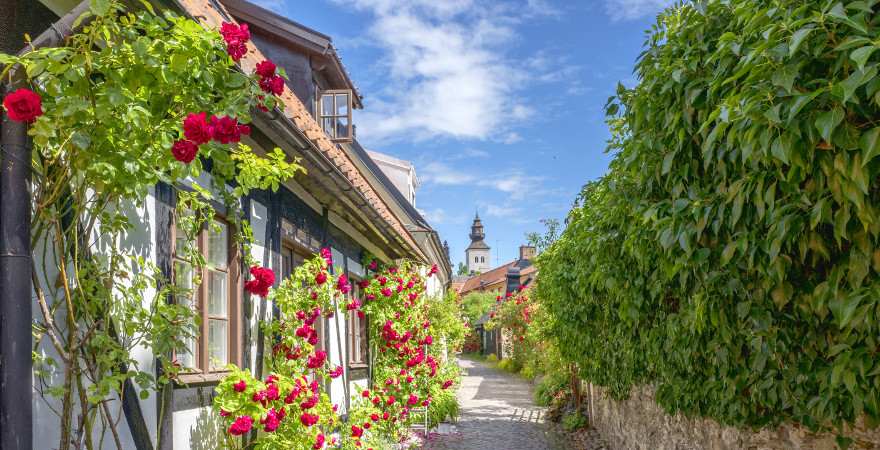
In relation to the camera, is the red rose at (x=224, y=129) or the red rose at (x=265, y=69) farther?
the red rose at (x=265, y=69)

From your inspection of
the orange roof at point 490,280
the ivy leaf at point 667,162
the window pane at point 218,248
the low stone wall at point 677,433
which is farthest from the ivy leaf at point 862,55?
Result: the orange roof at point 490,280

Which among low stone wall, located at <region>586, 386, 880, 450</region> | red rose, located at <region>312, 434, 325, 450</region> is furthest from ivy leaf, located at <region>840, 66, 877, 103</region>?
red rose, located at <region>312, 434, 325, 450</region>

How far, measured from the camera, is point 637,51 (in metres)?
4.05

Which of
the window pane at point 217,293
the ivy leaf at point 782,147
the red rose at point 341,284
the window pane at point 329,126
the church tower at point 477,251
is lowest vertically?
the window pane at point 217,293

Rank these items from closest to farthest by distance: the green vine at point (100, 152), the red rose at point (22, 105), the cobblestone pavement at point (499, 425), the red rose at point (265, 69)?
the red rose at point (22, 105) → the green vine at point (100, 152) → the red rose at point (265, 69) → the cobblestone pavement at point (499, 425)

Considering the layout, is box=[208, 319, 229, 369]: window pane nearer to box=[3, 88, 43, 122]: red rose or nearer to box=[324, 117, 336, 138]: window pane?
Answer: box=[3, 88, 43, 122]: red rose

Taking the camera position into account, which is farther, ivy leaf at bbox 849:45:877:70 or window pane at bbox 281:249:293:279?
window pane at bbox 281:249:293:279

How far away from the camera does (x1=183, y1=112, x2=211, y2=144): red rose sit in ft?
8.89

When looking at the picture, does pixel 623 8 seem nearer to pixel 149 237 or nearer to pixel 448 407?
pixel 149 237

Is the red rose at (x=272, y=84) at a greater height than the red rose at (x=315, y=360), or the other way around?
the red rose at (x=272, y=84)

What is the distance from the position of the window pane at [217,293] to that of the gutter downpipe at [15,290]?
86.5 inches

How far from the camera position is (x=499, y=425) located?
44.2ft

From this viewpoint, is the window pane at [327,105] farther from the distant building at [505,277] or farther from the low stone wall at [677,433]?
the distant building at [505,277]

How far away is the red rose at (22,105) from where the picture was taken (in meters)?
2.46
